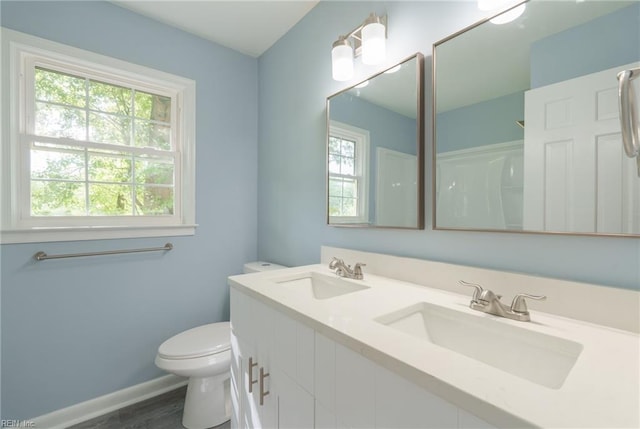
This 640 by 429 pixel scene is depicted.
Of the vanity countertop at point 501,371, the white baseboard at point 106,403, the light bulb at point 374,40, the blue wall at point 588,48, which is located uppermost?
the light bulb at point 374,40

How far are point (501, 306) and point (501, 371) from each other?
1.17 ft

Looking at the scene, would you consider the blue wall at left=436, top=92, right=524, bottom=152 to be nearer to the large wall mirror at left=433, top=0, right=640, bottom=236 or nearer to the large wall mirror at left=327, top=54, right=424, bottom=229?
the large wall mirror at left=433, top=0, right=640, bottom=236

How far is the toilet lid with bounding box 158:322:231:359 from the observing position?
1480 mm

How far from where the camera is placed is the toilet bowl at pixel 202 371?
1458 mm

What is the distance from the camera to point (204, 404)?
5.08ft

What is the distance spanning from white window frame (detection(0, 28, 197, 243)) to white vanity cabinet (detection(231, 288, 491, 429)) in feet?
3.40

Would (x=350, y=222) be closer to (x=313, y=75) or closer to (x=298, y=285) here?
(x=298, y=285)

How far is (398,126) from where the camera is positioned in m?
1.25

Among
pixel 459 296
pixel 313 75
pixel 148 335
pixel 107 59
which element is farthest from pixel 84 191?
pixel 459 296

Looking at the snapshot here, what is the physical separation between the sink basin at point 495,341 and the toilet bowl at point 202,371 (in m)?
1.15

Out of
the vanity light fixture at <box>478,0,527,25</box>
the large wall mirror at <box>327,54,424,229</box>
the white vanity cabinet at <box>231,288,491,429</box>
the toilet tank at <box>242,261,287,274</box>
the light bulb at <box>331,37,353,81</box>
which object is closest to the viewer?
the white vanity cabinet at <box>231,288,491,429</box>

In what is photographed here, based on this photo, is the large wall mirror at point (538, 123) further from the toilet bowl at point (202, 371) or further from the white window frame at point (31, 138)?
the white window frame at point (31, 138)

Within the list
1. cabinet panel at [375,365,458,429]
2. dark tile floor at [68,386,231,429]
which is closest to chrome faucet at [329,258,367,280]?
cabinet panel at [375,365,458,429]

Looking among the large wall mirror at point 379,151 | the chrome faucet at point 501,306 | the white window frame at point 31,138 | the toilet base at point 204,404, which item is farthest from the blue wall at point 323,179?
the toilet base at point 204,404
